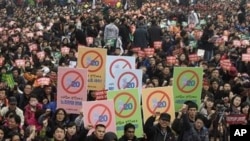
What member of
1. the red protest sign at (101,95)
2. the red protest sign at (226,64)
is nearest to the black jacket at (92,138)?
the red protest sign at (101,95)

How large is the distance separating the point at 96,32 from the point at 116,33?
1094mm

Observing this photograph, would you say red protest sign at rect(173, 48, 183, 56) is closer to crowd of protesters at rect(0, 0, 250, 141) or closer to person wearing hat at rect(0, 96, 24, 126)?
crowd of protesters at rect(0, 0, 250, 141)

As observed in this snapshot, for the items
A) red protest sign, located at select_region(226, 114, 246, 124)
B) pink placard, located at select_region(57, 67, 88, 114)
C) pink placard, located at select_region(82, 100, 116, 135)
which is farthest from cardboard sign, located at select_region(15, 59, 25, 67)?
red protest sign, located at select_region(226, 114, 246, 124)

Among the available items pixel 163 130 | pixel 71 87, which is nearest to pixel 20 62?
pixel 71 87

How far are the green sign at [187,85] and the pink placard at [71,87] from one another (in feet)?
5.38

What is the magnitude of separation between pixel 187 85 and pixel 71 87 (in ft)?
6.79

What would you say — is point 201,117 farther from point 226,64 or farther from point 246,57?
point 246,57

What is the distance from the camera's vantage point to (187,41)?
19922 millimetres

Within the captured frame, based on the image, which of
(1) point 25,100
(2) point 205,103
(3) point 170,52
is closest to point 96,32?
(3) point 170,52

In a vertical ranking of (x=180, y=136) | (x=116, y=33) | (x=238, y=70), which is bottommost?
(x=180, y=136)

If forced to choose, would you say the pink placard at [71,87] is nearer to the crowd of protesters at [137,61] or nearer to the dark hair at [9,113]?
the crowd of protesters at [137,61]

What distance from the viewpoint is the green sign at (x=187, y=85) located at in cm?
1152

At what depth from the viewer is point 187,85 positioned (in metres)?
11.6

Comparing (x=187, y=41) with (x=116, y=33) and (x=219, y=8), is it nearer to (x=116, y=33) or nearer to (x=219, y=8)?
(x=116, y=33)
